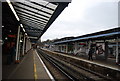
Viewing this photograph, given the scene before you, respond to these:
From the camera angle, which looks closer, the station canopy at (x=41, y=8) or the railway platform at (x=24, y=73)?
the station canopy at (x=41, y=8)

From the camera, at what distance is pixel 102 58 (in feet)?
54.2

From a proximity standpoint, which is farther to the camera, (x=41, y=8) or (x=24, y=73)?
(x=24, y=73)

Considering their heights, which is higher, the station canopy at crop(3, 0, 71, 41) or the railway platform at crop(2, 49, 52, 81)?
the station canopy at crop(3, 0, 71, 41)

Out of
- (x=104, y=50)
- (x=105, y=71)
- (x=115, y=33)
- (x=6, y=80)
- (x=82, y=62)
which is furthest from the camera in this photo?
(x=104, y=50)

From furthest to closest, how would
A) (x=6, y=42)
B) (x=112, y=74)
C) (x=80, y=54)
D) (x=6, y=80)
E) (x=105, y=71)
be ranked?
(x=80, y=54), (x=6, y=42), (x=105, y=71), (x=112, y=74), (x=6, y=80)

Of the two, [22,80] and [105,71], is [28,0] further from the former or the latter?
[105,71]

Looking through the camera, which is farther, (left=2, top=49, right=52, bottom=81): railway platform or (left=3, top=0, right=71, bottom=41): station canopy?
(left=2, top=49, right=52, bottom=81): railway platform

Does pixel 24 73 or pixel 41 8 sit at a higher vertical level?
pixel 41 8

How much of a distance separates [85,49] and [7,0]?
883 inches

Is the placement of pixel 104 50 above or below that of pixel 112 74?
above

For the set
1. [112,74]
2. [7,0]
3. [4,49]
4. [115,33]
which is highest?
[7,0]

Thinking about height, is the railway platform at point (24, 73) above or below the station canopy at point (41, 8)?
below

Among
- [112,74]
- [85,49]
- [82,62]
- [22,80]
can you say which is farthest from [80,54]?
[22,80]

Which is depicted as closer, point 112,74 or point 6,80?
point 6,80
